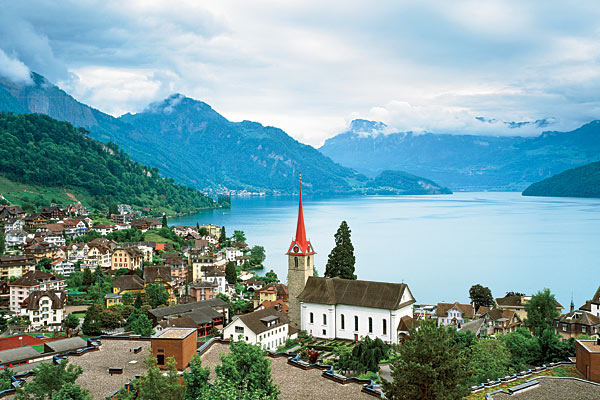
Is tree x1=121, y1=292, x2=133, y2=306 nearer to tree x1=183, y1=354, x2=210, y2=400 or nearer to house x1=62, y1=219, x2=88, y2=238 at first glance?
tree x1=183, y1=354, x2=210, y2=400

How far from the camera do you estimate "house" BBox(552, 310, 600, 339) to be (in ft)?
110

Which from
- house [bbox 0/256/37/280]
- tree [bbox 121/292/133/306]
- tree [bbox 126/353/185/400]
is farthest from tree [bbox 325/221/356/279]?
house [bbox 0/256/37/280]

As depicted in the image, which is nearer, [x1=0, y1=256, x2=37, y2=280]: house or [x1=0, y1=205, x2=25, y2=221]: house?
[x1=0, y1=256, x2=37, y2=280]: house

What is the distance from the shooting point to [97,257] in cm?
6181

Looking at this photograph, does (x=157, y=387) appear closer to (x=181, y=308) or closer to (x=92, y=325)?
(x=92, y=325)

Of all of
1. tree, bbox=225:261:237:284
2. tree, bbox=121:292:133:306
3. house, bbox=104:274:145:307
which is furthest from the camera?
tree, bbox=225:261:237:284

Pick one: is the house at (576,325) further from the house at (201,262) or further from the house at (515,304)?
the house at (201,262)

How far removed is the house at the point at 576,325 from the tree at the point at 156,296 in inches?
1110

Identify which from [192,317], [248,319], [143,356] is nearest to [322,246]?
[192,317]

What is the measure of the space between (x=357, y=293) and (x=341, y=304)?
112cm

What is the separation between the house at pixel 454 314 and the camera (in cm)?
3975

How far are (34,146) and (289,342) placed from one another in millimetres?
117879

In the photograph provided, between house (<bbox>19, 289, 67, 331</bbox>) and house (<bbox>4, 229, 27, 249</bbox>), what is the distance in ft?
93.2

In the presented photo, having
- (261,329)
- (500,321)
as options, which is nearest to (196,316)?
(261,329)
